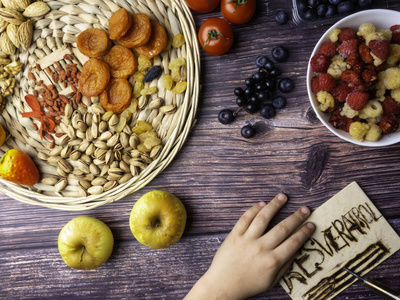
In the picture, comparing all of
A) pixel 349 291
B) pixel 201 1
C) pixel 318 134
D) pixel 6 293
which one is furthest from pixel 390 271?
pixel 6 293

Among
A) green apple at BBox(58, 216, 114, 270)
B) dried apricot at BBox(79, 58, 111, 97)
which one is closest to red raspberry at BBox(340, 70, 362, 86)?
dried apricot at BBox(79, 58, 111, 97)

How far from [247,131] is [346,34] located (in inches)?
14.6

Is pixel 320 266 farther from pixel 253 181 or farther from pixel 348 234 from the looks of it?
pixel 253 181

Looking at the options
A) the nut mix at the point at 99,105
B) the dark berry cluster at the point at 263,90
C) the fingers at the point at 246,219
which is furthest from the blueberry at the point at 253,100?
the fingers at the point at 246,219

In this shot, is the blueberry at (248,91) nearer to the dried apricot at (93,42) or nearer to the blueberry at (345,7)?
the blueberry at (345,7)

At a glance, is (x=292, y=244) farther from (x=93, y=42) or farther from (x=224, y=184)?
(x=93, y=42)

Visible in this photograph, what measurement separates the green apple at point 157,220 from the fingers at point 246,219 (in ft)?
0.57

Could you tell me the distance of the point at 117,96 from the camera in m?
1.01

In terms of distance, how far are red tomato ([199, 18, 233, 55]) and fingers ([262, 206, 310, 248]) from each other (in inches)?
21.7

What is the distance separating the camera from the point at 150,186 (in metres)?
1.06

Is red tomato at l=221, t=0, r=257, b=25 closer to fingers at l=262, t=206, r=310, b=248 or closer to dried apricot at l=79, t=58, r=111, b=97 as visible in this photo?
dried apricot at l=79, t=58, r=111, b=97

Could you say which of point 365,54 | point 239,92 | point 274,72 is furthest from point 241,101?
point 365,54

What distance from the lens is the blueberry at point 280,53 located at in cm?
96

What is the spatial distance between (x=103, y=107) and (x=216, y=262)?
23.9 inches
